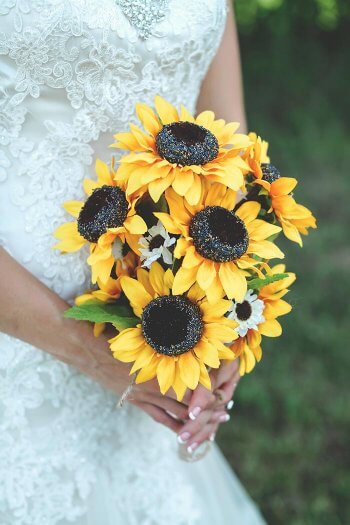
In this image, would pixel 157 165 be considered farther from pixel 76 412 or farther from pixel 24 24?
pixel 76 412

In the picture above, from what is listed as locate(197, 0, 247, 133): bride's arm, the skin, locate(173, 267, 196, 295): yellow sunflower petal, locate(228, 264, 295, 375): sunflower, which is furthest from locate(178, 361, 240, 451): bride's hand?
locate(197, 0, 247, 133): bride's arm

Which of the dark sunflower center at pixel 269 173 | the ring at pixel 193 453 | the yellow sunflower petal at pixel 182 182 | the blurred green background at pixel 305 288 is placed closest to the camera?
the yellow sunflower petal at pixel 182 182

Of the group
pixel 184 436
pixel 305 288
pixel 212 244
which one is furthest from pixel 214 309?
pixel 305 288

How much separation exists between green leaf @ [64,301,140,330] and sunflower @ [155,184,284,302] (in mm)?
182

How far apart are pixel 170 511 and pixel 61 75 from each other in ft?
4.41

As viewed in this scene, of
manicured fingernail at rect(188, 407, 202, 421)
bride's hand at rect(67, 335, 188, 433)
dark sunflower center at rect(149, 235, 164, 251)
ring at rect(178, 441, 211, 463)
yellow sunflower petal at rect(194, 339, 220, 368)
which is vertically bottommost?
ring at rect(178, 441, 211, 463)

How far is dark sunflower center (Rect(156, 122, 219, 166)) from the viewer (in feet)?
3.78

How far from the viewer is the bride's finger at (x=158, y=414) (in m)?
1.53

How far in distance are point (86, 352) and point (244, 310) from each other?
15.7 inches

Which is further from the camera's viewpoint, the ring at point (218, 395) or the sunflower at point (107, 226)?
the ring at point (218, 395)

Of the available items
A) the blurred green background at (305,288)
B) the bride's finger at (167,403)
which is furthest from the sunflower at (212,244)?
the bride's finger at (167,403)

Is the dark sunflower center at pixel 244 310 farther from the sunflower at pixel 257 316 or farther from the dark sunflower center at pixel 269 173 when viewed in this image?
the dark sunflower center at pixel 269 173

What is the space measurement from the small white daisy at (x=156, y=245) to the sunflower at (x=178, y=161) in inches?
3.7

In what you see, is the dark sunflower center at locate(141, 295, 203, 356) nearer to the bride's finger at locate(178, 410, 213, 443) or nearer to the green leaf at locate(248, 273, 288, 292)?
the green leaf at locate(248, 273, 288, 292)
